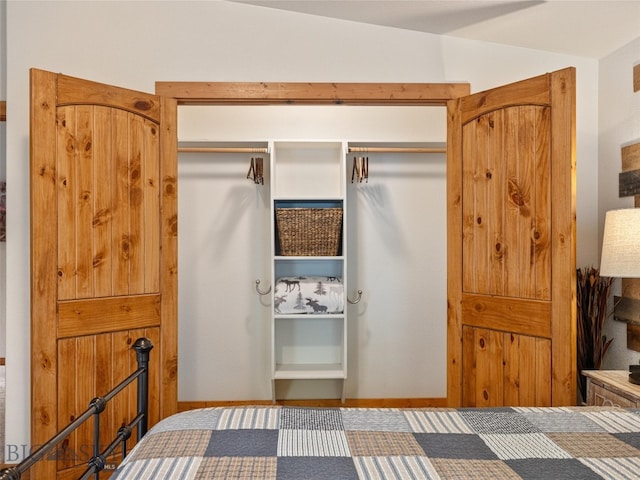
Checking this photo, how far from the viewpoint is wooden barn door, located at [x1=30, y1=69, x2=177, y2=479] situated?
7.50 feet

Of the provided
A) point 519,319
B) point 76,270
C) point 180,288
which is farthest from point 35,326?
point 519,319

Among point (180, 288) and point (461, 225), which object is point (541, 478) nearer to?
point (461, 225)

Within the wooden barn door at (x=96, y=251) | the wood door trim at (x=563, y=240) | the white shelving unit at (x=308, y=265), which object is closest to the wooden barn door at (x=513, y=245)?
the wood door trim at (x=563, y=240)

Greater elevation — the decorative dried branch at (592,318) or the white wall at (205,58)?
the white wall at (205,58)

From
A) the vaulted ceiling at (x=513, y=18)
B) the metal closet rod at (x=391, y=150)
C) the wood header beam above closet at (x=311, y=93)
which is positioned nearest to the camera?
the vaulted ceiling at (x=513, y=18)

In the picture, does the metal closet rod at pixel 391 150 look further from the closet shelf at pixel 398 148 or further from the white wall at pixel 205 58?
the white wall at pixel 205 58

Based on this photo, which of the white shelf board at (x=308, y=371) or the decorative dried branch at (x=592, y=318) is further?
the white shelf board at (x=308, y=371)

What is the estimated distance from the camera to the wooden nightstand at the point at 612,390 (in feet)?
6.56

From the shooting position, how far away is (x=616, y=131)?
2697mm

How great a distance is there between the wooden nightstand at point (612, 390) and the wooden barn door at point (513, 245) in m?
0.12

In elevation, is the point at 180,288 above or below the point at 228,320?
above

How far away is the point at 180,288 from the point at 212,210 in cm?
61

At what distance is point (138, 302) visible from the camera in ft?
8.29

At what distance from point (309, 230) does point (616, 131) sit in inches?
73.4
